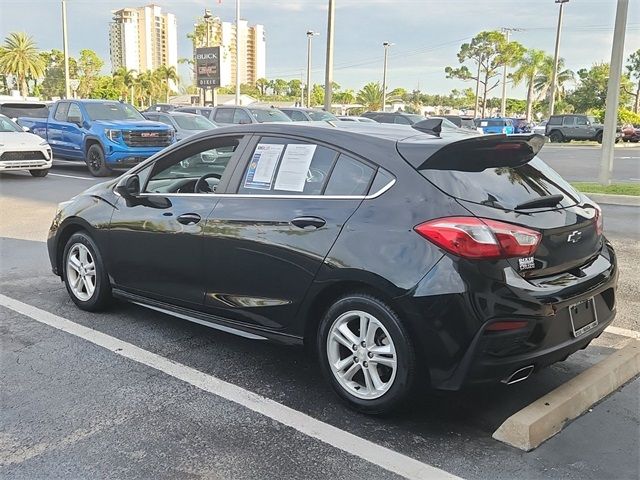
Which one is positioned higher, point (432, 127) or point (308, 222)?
point (432, 127)

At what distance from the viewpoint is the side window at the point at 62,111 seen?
1651 centimetres

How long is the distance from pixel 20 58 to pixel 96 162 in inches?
2647

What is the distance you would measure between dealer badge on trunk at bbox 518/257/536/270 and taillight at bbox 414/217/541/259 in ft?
0.07

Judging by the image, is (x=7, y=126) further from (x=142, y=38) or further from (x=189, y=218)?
(x=142, y=38)

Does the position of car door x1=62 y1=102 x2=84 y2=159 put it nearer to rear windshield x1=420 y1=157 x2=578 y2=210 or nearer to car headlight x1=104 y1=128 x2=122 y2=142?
car headlight x1=104 y1=128 x2=122 y2=142

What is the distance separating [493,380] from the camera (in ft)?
10.3

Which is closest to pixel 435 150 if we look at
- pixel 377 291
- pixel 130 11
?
pixel 377 291

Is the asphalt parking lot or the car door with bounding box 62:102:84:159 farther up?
the car door with bounding box 62:102:84:159

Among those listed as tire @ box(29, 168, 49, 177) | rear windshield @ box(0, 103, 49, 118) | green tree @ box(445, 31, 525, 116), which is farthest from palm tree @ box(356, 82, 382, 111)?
tire @ box(29, 168, 49, 177)

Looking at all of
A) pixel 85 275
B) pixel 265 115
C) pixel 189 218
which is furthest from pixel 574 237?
pixel 265 115

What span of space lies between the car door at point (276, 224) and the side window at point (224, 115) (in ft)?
52.5

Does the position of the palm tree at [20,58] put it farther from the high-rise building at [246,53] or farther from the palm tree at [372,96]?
the palm tree at [372,96]

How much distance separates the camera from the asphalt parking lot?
297cm

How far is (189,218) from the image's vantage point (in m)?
4.27
